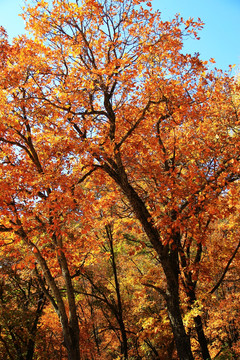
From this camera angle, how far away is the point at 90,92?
748cm

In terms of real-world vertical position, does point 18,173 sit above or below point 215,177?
above

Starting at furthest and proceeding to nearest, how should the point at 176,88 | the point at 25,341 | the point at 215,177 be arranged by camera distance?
the point at 25,341 → the point at 176,88 → the point at 215,177

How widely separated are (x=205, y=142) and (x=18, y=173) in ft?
21.4

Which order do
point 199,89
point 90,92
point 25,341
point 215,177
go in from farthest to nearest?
point 25,341 < point 199,89 < point 90,92 < point 215,177

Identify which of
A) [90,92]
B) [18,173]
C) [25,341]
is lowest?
[25,341]

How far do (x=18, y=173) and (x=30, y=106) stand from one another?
240cm

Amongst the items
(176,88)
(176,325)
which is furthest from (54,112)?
(176,325)

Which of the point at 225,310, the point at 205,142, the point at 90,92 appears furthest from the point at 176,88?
the point at 225,310

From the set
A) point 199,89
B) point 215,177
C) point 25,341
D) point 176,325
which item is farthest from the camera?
point 25,341

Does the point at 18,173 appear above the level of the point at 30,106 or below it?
below

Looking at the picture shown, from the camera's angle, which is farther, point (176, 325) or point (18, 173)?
point (18, 173)

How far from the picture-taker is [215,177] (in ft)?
22.1

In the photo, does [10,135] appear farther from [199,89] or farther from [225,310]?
[225,310]

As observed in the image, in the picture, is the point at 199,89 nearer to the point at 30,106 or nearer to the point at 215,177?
the point at 215,177
